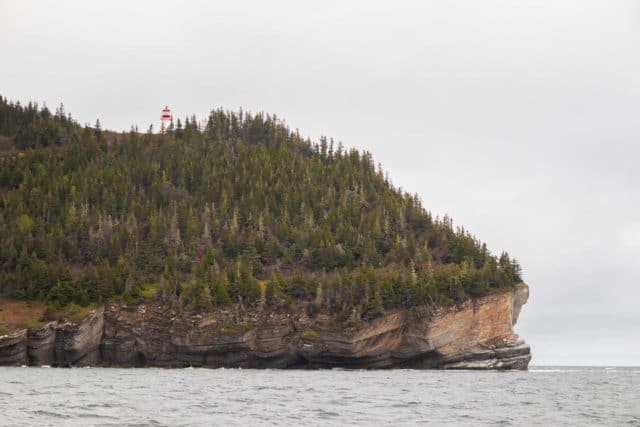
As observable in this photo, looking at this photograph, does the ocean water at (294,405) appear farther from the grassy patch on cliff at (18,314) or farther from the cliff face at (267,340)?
the grassy patch on cliff at (18,314)

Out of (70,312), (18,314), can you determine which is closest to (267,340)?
(70,312)

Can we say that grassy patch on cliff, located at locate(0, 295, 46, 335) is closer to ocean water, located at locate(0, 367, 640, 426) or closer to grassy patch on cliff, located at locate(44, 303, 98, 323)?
grassy patch on cliff, located at locate(44, 303, 98, 323)

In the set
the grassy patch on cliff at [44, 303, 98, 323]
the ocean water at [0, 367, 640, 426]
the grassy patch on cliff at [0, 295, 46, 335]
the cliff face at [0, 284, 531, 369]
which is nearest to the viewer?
the ocean water at [0, 367, 640, 426]

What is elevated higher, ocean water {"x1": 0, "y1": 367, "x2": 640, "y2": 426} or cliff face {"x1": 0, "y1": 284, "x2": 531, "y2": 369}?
cliff face {"x1": 0, "y1": 284, "x2": 531, "y2": 369}

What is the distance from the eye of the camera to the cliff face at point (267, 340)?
150 m

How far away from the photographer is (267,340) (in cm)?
15125

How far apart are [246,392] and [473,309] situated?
9211cm

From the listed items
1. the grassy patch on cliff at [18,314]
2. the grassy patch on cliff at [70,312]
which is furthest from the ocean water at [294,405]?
the grassy patch on cliff at [70,312]

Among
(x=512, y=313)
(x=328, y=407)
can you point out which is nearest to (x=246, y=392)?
(x=328, y=407)

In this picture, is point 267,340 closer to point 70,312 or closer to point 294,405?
point 70,312

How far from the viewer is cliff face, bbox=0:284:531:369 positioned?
14975 centimetres

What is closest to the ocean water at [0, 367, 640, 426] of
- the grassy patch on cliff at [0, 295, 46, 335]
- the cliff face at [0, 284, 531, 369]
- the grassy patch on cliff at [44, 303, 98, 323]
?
the cliff face at [0, 284, 531, 369]

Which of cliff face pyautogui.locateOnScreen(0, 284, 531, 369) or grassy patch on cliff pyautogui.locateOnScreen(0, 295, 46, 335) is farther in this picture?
cliff face pyautogui.locateOnScreen(0, 284, 531, 369)

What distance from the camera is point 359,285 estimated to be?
162 meters
